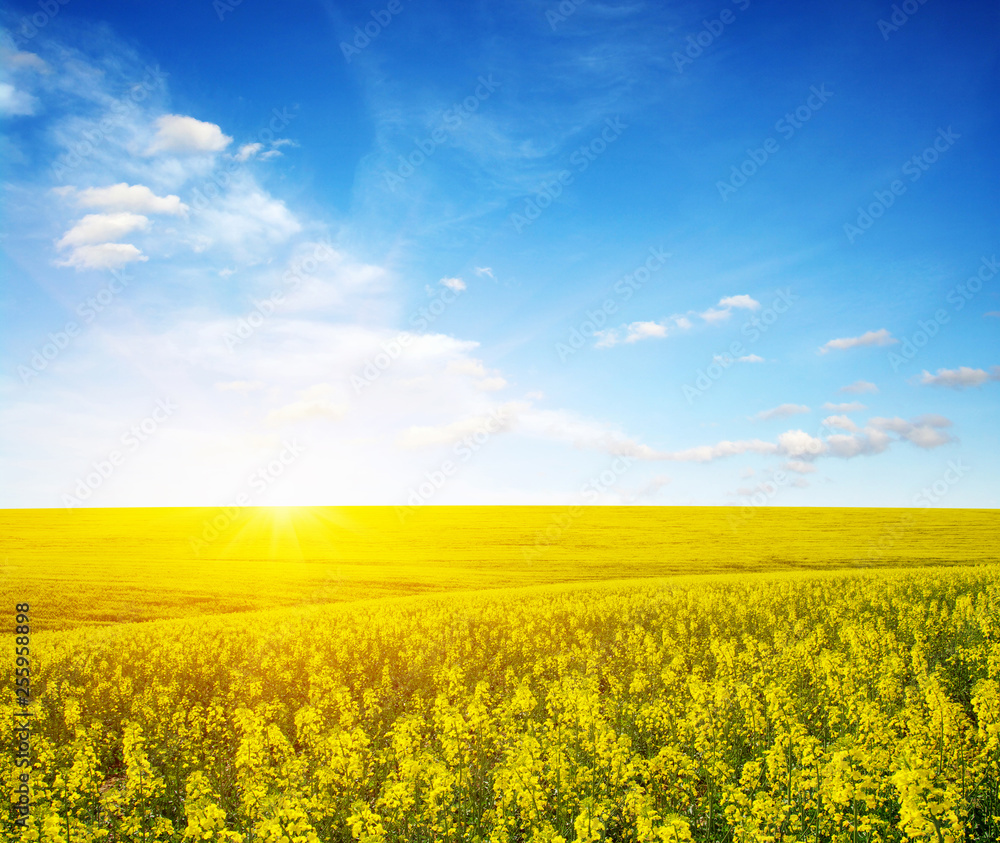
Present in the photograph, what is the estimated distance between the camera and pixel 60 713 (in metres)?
13.2

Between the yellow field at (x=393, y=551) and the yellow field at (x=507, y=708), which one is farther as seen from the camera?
the yellow field at (x=393, y=551)

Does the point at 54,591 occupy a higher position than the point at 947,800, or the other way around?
the point at 947,800

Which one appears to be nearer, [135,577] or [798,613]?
[798,613]

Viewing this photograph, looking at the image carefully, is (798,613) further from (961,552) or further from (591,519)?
(591,519)

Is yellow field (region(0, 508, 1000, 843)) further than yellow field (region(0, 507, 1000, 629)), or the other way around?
yellow field (region(0, 507, 1000, 629))

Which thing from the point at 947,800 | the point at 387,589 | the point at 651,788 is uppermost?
the point at 947,800

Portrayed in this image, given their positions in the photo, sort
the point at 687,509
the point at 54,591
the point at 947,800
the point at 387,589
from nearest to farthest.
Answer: the point at 947,800 < the point at 54,591 < the point at 387,589 < the point at 687,509

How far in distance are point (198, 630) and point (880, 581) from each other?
2858cm

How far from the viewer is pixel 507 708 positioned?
9.50 m

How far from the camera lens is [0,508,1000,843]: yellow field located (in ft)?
21.2

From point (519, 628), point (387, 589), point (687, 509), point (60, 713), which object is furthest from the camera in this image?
point (687, 509)

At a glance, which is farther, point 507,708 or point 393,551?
point 393,551

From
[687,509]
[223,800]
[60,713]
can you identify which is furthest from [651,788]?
[687,509]

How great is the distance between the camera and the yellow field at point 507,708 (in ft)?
21.2
